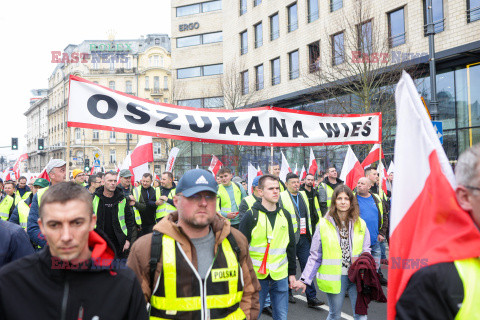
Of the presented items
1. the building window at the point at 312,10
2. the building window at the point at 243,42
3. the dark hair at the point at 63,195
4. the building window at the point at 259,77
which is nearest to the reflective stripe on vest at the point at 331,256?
the dark hair at the point at 63,195

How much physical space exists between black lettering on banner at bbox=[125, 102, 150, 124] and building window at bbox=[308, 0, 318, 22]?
2069 cm

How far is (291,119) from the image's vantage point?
6801 millimetres

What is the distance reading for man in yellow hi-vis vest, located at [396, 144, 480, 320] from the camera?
4.90 ft

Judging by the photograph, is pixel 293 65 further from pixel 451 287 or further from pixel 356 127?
pixel 451 287

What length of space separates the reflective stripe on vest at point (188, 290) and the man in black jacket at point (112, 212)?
4.24 metres

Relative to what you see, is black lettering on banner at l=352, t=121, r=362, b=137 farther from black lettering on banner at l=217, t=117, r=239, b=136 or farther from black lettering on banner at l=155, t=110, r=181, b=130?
black lettering on banner at l=155, t=110, r=181, b=130

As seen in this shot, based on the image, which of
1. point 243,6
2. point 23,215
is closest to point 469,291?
point 23,215

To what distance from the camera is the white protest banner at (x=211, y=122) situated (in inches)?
198

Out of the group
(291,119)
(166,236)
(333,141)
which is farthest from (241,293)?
(333,141)

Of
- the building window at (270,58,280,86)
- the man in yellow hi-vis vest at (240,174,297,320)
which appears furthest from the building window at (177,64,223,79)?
the man in yellow hi-vis vest at (240,174,297,320)

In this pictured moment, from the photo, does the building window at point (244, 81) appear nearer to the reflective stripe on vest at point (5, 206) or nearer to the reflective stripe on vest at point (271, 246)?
the reflective stripe on vest at point (5, 206)

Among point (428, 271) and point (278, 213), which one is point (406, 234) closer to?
point (428, 271)

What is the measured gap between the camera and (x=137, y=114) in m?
5.40

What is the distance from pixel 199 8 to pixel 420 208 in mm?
41325
